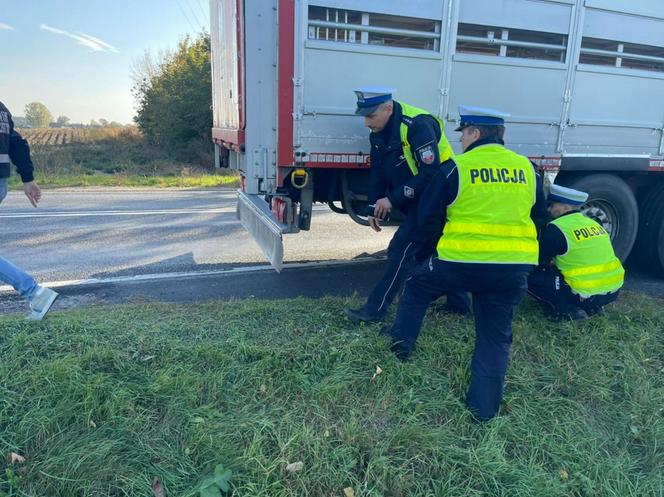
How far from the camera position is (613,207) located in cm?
534

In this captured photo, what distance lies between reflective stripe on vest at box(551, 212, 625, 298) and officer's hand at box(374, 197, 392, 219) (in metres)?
1.39

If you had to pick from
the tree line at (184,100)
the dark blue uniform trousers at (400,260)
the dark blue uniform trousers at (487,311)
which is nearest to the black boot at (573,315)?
the dark blue uniform trousers at (400,260)

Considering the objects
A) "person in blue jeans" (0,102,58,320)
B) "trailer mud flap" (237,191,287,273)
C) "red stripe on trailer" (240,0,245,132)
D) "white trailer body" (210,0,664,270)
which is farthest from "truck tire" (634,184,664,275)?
"person in blue jeans" (0,102,58,320)

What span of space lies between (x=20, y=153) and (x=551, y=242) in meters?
4.04

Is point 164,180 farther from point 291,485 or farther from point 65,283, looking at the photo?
point 291,485

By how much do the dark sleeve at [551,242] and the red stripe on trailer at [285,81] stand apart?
210cm

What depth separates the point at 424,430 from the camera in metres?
2.57

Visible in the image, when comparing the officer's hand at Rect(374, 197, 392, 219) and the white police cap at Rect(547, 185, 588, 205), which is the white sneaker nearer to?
the officer's hand at Rect(374, 197, 392, 219)

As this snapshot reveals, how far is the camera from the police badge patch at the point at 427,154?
337 cm

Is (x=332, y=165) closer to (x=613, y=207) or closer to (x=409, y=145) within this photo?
(x=409, y=145)

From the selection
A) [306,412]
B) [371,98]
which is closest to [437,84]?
[371,98]

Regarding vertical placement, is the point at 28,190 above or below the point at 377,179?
below

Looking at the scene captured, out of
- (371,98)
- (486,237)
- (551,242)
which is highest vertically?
(371,98)

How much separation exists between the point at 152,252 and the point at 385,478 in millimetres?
4569
